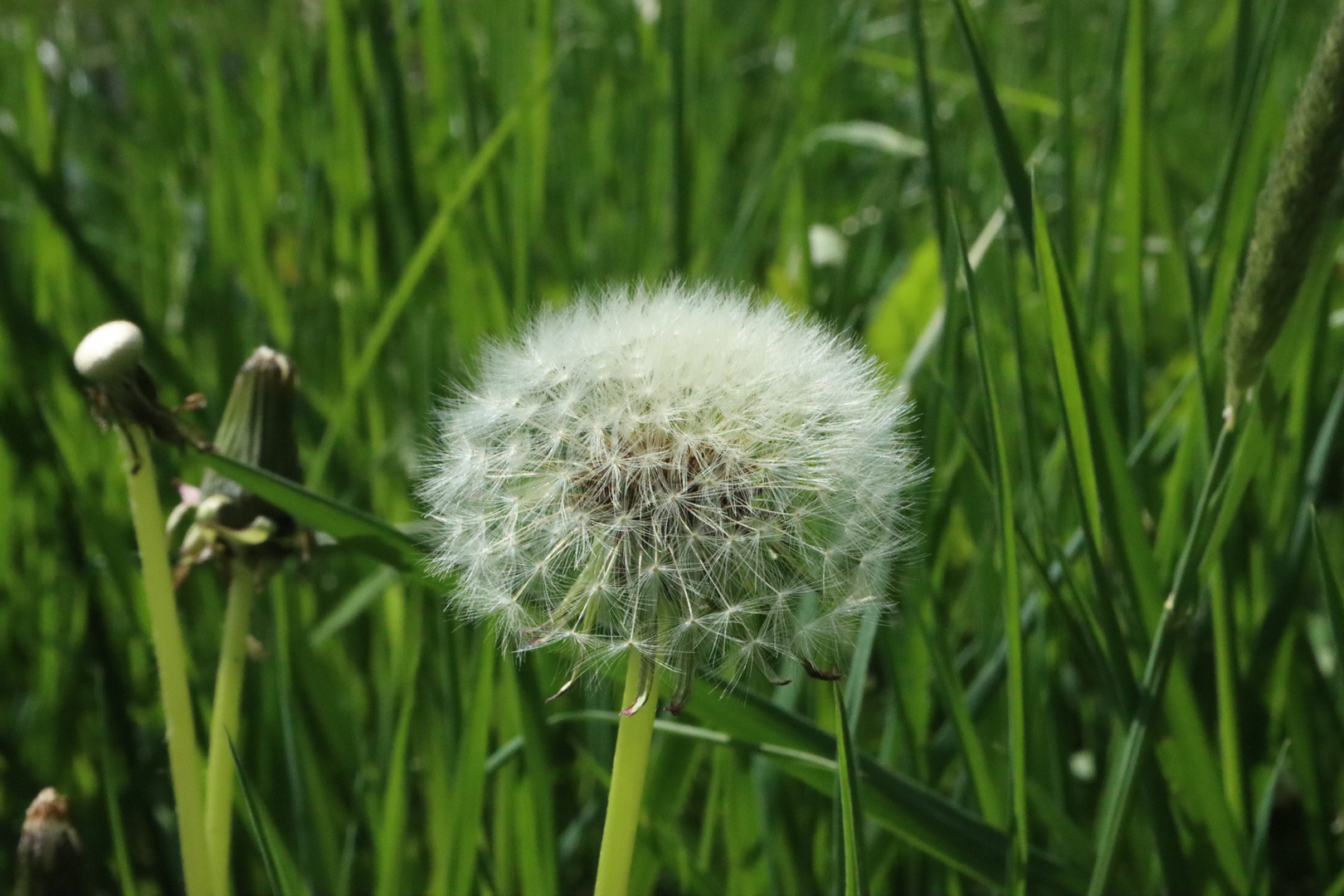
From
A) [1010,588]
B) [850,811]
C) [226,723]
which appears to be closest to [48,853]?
[226,723]

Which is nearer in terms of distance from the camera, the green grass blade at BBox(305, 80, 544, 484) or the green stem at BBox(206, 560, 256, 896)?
the green stem at BBox(206, 560, 256, 896)

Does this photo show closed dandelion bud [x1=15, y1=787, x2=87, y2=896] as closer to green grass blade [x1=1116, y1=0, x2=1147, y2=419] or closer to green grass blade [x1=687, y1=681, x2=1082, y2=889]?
green grass blade [x1=687, y1=681, x2=1082, y2=889]

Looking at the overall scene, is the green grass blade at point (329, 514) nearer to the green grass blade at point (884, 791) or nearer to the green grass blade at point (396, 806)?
the green grass blade at point (396, 806)

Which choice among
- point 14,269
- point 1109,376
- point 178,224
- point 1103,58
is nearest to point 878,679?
point 1109,376

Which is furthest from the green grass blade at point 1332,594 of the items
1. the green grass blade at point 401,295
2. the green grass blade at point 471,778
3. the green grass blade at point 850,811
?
the green grass blade at point 401,295

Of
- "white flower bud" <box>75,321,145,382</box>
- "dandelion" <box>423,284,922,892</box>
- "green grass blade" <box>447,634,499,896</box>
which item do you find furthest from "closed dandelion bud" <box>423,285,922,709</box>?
"white flower bud" <box>75,321,145,382</box>

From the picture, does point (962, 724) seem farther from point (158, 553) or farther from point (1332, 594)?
point (158, 553)
